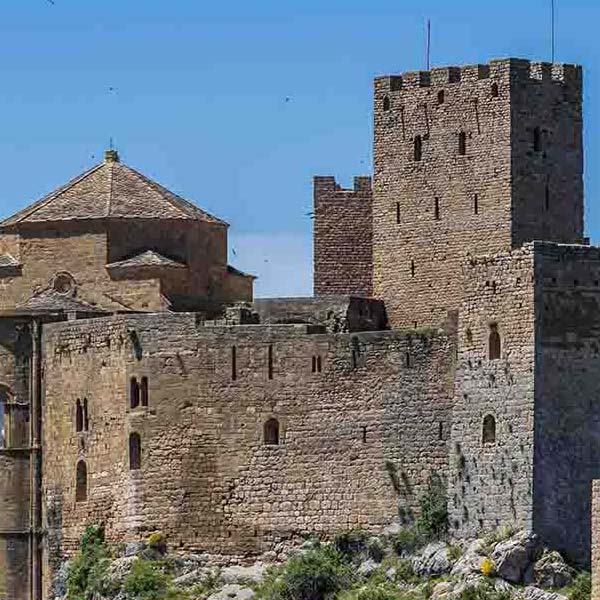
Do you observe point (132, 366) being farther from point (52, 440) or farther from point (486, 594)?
point (486, 594)

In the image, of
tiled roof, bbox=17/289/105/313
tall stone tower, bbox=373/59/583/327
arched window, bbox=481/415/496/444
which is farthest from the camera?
tiled roof, bbox=17/289/105/313

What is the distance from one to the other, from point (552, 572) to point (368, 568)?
16.9 feet

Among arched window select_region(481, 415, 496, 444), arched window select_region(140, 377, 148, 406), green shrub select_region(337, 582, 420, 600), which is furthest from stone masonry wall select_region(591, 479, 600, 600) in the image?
arched window select_region(140, 377, 148, 406)

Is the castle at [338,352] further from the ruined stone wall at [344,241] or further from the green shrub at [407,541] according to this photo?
the green shrub at [407,541]

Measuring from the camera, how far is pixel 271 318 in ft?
307

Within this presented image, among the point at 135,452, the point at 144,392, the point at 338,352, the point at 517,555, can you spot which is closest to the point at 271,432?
the point at 338,352

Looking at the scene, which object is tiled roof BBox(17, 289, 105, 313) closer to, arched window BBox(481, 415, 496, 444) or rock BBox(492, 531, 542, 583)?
arched window BBox(481, 415, 496, 444)

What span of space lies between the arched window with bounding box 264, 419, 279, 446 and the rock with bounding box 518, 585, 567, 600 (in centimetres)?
815

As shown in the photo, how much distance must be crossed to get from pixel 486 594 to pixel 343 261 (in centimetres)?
1435

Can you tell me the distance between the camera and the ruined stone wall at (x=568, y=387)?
86.1m

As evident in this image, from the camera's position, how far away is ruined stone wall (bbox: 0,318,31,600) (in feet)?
314

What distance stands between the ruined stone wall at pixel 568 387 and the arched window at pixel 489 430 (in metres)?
1.37

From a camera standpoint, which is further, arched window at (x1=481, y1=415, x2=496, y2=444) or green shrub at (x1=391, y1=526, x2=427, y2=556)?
green shrub at (x1=391, y1=526, x2=427, y2=556)

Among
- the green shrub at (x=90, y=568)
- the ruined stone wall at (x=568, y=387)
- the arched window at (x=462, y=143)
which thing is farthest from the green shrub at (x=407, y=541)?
the arched window at (x=462, y=143)
